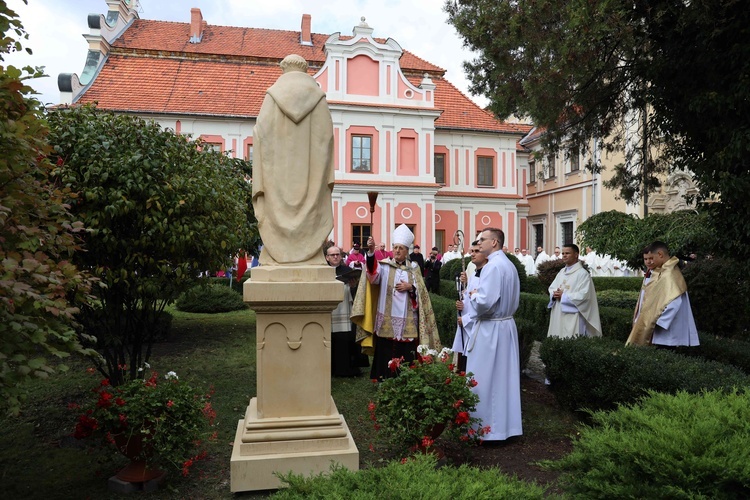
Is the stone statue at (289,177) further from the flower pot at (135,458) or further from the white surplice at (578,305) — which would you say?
the white surplice at (578,305)

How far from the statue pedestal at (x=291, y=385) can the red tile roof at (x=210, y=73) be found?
22.5 m

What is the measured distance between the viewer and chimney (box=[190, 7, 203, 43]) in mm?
31734

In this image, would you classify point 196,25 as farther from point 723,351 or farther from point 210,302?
point 723,351

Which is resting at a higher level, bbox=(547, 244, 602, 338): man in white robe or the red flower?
bbox=(547, 244, 602, 338): man in white robe

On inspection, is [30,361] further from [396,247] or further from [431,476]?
[396,247]

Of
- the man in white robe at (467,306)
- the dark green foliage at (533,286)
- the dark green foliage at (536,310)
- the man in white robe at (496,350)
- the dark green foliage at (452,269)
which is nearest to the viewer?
the man in white robe at (496,350)

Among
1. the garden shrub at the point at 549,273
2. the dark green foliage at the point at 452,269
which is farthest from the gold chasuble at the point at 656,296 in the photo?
the garden shrub at the point at 549,273

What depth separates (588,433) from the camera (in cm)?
271

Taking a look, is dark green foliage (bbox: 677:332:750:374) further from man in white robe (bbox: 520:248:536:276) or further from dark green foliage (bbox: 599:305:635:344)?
man in white robe (bbox: 520:248:536:276)

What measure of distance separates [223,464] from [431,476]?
9.53 feet

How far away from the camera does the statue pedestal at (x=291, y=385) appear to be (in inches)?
155

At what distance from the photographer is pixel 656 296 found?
6098 mm

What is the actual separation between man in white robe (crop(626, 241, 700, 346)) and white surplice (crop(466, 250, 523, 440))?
1612 millimetres

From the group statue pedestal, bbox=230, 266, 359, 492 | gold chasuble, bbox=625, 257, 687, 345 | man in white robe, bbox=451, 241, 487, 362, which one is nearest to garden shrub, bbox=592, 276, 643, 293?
gold chasuble, bbox=625, 257, 687, 345
